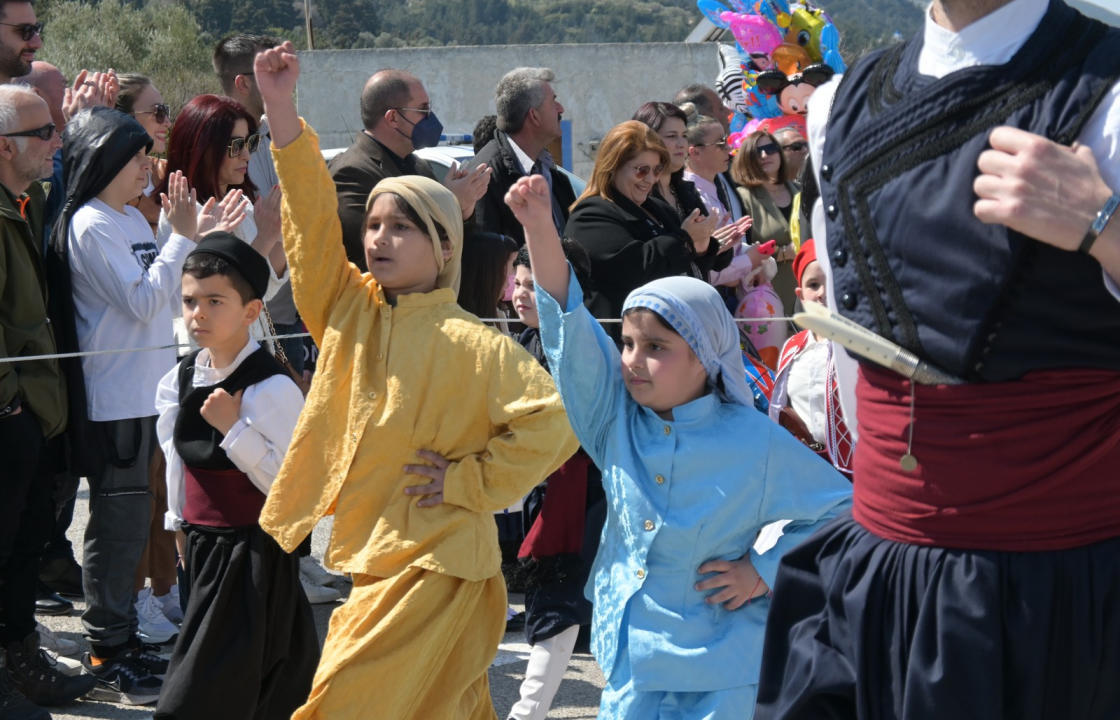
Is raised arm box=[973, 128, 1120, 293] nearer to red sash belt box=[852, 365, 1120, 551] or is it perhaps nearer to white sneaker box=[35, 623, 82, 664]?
red sash belt box=[852, 365, 1120, 551]

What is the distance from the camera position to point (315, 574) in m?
6.08

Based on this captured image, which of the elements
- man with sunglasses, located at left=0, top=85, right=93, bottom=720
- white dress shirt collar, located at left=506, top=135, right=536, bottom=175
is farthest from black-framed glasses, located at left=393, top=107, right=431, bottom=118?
man with sunglasses, located at left=0, top=85, right=93, bottom=720

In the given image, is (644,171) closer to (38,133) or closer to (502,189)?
(502,189)

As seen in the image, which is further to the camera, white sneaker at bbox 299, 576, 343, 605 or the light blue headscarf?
white sneaker at bbox 299, 576, 343, 605

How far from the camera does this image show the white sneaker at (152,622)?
17.3ft

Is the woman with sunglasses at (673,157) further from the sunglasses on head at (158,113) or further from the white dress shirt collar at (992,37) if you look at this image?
the white dress shirt collar at (992,37)

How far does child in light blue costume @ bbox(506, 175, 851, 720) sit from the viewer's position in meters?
3.34

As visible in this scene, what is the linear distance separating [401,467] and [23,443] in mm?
1534

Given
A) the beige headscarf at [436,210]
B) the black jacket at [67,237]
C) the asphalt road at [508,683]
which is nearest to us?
the beige headscarf at [436,210]

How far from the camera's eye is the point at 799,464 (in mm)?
3467

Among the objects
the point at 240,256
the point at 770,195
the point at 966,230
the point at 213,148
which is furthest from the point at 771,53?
the point at 966,230

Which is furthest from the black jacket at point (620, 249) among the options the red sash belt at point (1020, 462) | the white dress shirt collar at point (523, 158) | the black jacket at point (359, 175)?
the red sash belt at point (1020, 462)

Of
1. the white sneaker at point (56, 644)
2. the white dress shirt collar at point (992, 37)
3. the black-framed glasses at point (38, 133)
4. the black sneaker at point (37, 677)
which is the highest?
the white dress shirt collar at point (992, 37)

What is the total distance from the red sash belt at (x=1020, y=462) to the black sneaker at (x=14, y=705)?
11.0 feet
